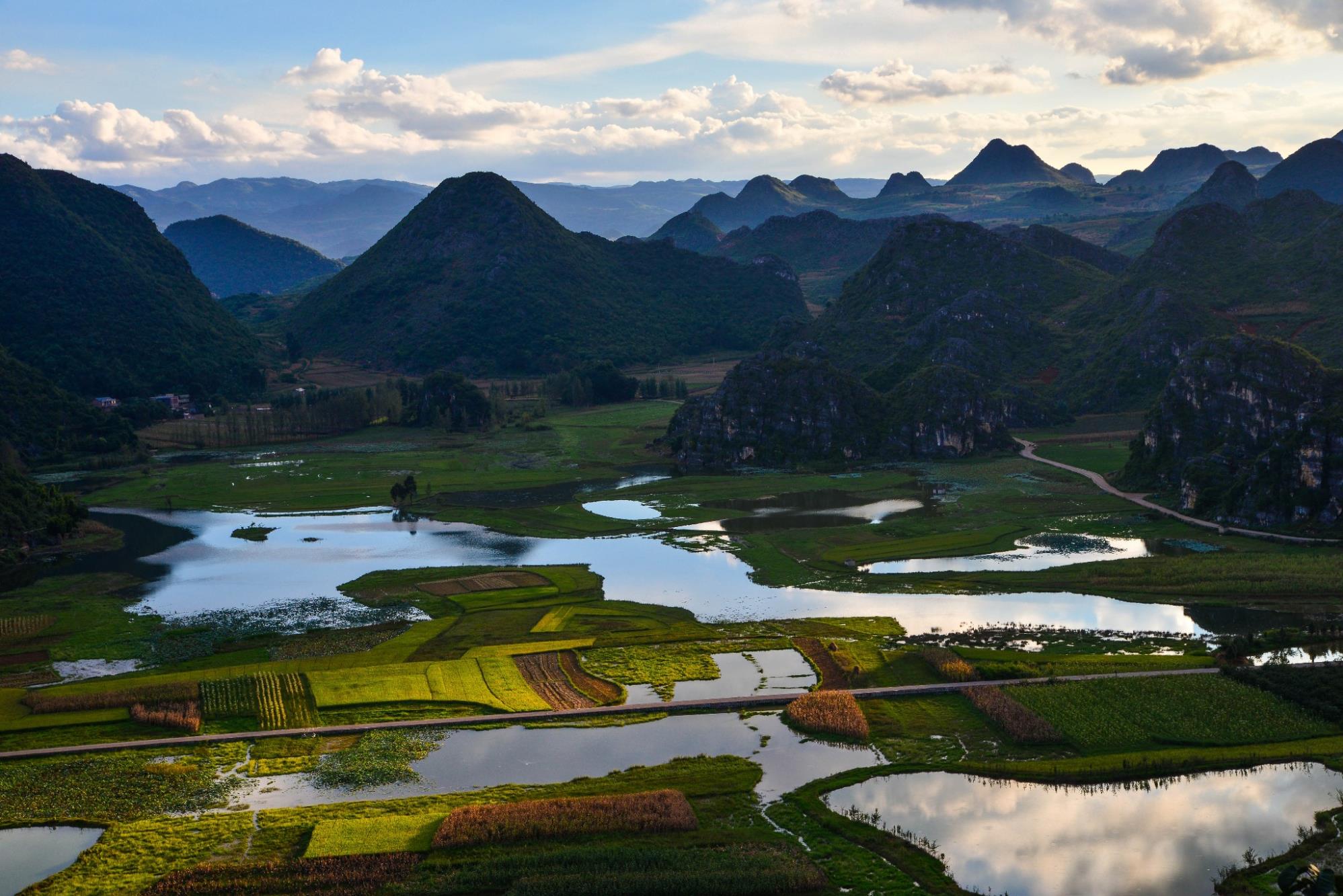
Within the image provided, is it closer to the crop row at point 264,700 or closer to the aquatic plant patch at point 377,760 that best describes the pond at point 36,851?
the aquatic plant patch at point 377,760

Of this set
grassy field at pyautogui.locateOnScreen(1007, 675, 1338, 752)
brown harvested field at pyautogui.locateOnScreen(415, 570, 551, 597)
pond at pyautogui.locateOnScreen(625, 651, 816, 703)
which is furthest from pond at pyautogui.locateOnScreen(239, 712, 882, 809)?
brown harvested field at pyautogui.locateOnScreen(415, 570, 551, 597)

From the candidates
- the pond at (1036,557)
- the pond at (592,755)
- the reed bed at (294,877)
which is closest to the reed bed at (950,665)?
the pond at (592,755)

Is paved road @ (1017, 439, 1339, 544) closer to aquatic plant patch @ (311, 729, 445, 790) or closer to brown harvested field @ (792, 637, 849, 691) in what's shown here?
brown harvested field @ (792, 637, 849, 691)

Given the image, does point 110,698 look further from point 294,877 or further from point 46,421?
point 46,421

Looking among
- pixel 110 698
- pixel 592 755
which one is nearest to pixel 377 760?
pixel 592 755

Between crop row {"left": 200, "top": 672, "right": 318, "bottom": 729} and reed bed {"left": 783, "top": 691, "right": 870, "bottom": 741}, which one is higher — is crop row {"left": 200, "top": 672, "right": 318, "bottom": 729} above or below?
above

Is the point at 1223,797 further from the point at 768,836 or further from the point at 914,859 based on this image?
the point at 768,836
